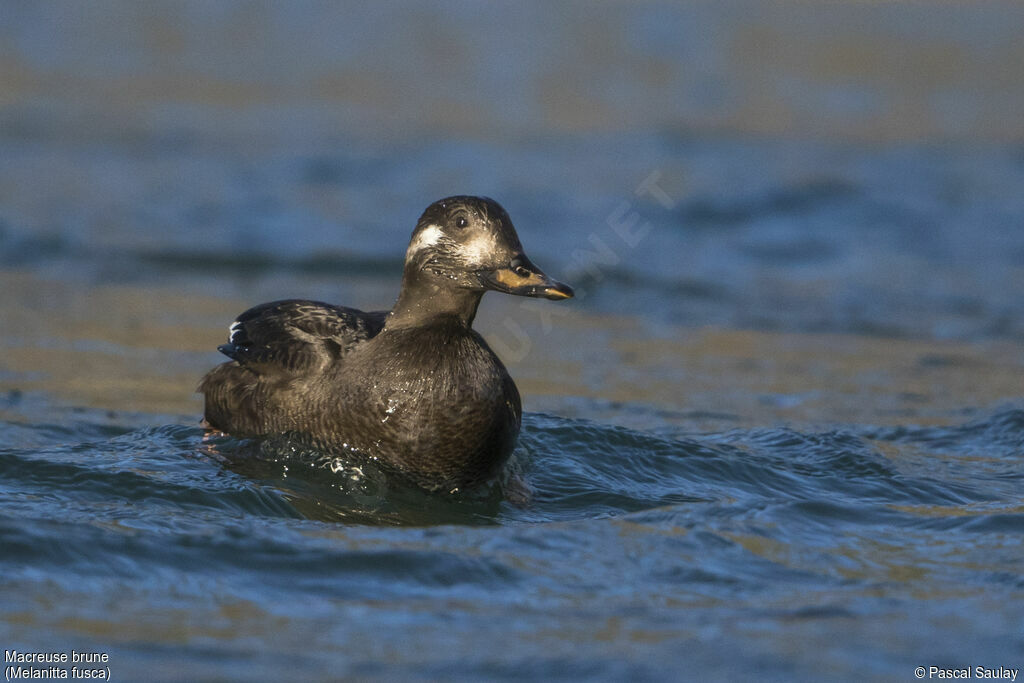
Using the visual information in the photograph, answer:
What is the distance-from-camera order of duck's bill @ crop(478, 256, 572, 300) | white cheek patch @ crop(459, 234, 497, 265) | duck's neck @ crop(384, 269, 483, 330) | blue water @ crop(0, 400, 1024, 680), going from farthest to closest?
1. duck's neck @ crop(384, 269, 483, 330)
2. white cheek patch @ crop(459, 234, 497, 265)
3. duck's bill @ crop(478, 256, 572, 300)
4. blue water @ crop(0, 400, 1024, 680)

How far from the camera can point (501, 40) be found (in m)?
24.0

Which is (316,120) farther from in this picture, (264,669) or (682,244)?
(264,669)

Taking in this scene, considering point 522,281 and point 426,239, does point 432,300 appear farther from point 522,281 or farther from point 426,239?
point 522,281

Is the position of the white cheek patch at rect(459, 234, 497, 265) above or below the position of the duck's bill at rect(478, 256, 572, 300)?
above

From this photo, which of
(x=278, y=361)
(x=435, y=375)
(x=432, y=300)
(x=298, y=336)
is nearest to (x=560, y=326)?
(x=298, y=336)

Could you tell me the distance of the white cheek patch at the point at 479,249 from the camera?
650 cm

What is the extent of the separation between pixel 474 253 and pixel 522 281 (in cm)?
26

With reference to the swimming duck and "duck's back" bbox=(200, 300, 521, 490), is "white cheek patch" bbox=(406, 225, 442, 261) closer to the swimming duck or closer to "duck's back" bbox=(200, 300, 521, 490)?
the swimming duck

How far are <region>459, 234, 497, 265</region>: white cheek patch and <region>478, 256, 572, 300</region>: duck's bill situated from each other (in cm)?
6

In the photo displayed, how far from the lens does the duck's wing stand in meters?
7.09

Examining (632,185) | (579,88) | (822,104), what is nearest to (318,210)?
(632,185)

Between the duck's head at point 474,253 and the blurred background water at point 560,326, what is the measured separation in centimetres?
103

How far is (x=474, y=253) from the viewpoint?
6.51m

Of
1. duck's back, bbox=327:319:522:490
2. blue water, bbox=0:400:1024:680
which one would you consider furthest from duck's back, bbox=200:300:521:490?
blue water, bbox=0:400:1024:680
